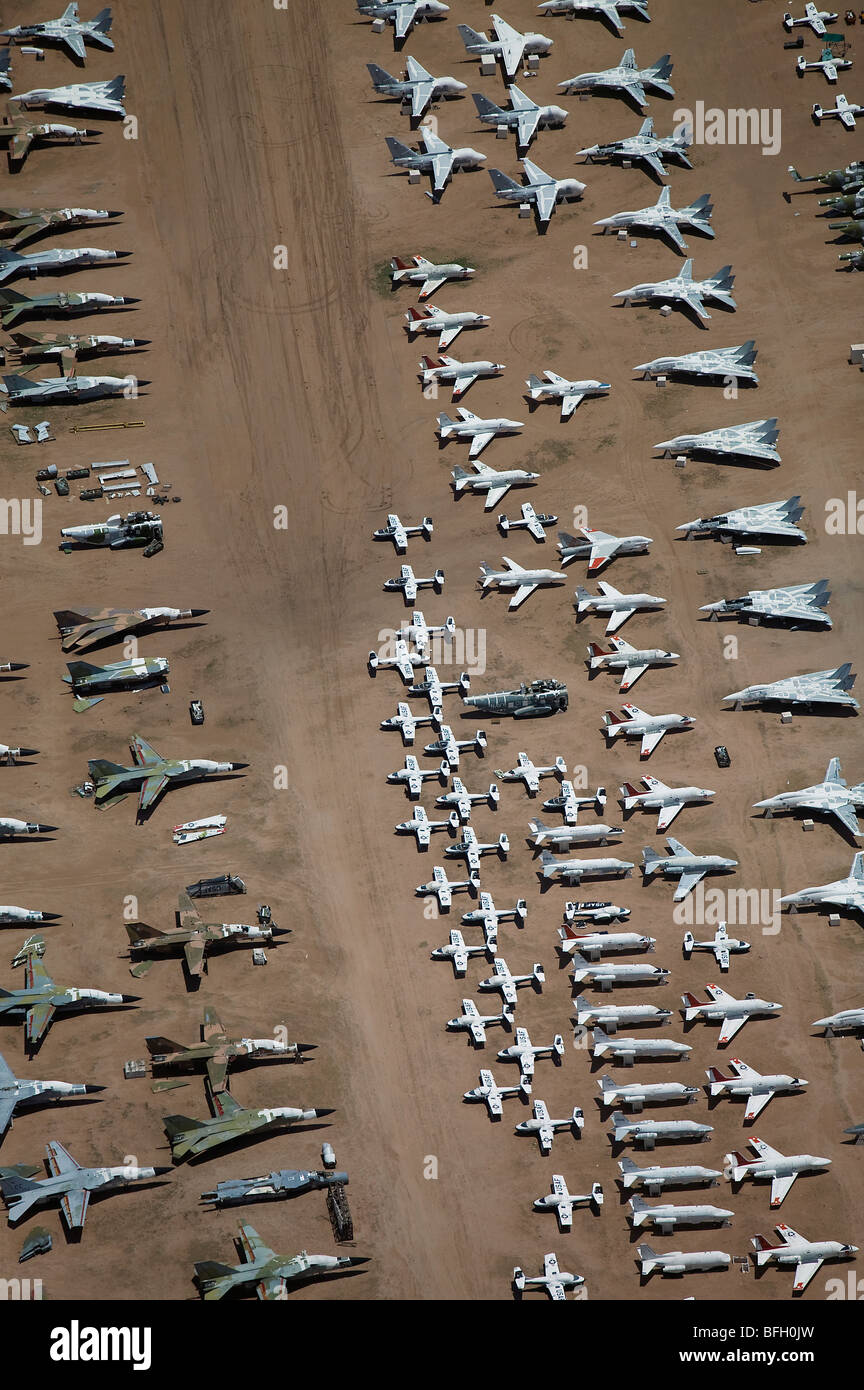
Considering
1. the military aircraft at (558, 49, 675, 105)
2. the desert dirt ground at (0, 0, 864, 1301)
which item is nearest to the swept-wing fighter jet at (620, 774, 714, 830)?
the desert dirt ground at (0, 0, 864, 1301)

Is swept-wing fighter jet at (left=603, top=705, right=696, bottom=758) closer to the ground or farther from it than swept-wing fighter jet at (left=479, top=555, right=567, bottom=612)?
closer to the ground

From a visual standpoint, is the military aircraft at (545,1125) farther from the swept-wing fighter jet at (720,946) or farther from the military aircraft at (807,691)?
the military aircraft at (807,691)

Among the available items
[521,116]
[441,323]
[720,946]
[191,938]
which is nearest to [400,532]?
[441,323]

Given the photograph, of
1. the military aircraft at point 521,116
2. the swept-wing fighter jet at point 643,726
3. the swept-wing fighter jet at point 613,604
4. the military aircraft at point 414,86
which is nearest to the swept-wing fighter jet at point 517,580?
the swept-wing fighter jet at point 613,604

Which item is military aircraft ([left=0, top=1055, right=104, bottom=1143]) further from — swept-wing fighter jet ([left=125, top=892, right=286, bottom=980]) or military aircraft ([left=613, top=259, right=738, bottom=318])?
military aircraft ([left=613, top=259, right=738, bottom=318])

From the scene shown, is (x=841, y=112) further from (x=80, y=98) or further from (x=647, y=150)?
(x=80, y=98)
